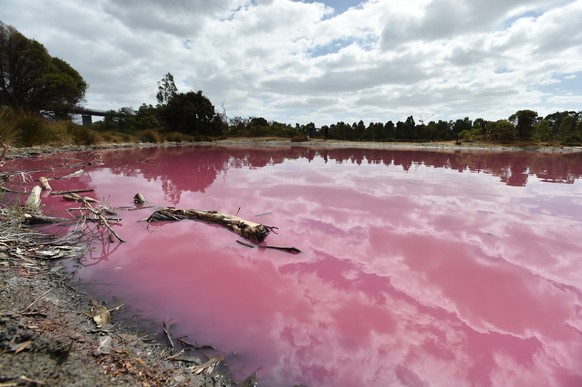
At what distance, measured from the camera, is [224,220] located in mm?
5453

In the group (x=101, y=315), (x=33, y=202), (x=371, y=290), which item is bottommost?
(x=371, y=290)

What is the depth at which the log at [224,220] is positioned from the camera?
4.85 m

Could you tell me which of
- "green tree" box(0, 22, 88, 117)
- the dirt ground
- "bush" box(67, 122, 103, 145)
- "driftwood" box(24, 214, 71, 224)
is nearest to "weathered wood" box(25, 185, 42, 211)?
"driftwood" box(24, 214, 71, 224)

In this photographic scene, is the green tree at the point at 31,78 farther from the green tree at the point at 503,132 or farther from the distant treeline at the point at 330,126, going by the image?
the green tree at the point at 503,132

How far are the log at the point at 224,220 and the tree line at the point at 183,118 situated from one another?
17.9 m

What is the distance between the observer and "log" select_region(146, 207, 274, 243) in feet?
15.9

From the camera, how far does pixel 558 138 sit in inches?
1975

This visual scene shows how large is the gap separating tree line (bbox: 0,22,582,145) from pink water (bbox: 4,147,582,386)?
1979cm

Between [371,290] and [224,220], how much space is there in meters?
2.91

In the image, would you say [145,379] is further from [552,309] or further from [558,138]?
[558,138]

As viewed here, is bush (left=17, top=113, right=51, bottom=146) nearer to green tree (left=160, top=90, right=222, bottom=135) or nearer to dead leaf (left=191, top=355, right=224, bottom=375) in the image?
dead leaf (left=191, top=355, right=224, bottom=375)

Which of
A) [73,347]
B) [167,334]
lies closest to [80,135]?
[167,334]

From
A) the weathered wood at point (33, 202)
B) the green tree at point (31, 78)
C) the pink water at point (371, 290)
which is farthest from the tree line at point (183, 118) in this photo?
the pink water at point (371, 290)

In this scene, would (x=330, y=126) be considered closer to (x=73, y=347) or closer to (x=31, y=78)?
(x=31, y=78)
